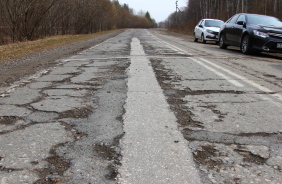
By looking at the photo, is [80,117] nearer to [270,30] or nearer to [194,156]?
[194,156]

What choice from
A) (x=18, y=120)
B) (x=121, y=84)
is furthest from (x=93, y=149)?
(x=121, y=84)

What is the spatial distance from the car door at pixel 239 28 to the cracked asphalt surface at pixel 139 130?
19.8 feet

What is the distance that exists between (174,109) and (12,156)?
1.95 m

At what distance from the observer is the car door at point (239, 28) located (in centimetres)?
1032

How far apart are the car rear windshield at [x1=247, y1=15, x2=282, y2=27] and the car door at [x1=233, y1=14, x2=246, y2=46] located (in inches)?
10.6

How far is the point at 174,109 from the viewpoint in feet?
10.8

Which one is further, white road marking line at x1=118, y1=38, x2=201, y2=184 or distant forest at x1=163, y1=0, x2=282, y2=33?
distant forest at x1=163, y1=0, x2=282, y2=33

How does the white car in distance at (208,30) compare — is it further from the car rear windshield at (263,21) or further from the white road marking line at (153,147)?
the white road marking line at (153,147)


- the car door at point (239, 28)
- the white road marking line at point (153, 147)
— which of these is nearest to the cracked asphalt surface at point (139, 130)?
the white road marking line at point (153, 147)

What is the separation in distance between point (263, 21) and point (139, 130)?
943 centimetres

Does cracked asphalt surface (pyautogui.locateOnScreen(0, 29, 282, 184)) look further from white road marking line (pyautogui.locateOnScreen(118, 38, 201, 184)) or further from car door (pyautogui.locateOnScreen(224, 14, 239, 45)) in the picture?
car door (pyautogui.locateOnScreen(224, 14, 239, 45))

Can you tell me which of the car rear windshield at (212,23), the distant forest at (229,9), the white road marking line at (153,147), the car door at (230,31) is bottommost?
the white road marking line at (153,147)

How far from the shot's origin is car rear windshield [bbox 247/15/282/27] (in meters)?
9.83

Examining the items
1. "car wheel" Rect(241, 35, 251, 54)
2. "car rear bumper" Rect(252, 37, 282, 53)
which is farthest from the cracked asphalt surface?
"car wheel" Rect(241, 35, 251, 54)
